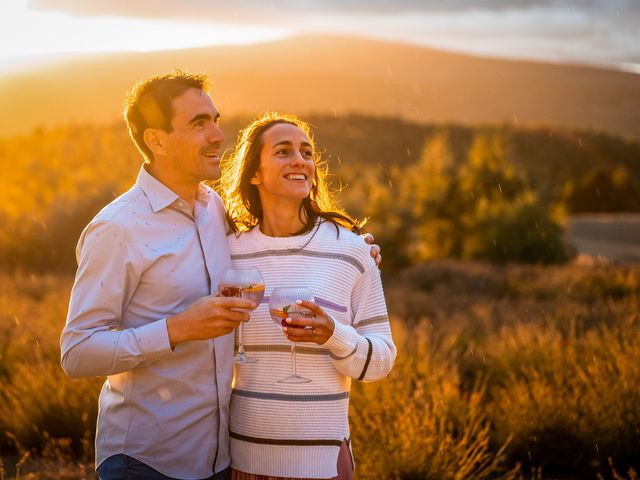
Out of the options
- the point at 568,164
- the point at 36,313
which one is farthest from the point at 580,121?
the point at 36,313

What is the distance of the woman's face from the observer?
332cm

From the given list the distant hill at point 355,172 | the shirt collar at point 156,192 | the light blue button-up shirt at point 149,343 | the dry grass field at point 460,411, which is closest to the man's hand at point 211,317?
the light blue button-up shirt at point 149,343

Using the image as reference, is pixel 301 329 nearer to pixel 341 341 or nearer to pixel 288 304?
pixel 288 304

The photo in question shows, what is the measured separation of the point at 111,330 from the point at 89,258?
0.28m

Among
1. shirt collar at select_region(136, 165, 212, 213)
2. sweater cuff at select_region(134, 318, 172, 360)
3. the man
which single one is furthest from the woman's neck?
sweater cuff at select_region(134, 318, 172, 360)

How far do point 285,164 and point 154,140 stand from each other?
58cm

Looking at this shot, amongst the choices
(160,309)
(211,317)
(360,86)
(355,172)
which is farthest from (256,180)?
(360,86)

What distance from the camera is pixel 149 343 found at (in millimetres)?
2721

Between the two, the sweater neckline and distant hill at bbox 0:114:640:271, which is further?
distant hill at bbox 0:114:640:271

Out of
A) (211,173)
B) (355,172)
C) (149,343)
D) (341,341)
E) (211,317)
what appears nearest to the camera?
(211,317)

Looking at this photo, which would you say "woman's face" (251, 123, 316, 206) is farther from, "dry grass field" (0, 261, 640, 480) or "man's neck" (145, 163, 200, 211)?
"dry grass field" (0, 261, 640, 480)

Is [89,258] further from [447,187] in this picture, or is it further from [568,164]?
[568,164]

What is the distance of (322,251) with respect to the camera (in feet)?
10.5

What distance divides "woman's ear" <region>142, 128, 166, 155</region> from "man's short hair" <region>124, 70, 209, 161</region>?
20 mm
